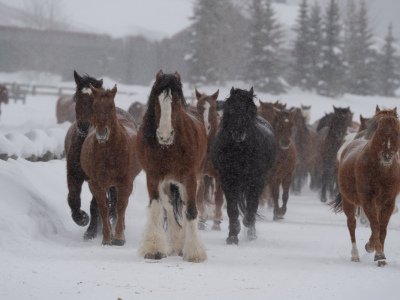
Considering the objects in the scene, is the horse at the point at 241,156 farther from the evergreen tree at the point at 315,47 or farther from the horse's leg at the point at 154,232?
the evergreen tree at the point at 315,47

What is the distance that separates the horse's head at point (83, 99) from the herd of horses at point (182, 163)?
0.01 m

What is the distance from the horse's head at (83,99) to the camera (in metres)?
11.3

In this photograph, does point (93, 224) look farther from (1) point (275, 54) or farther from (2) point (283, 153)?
(1) point (275, 54)

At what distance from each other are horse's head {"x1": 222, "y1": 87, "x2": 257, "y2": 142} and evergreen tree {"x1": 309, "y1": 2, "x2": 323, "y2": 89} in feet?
160

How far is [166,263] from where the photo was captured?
9.08 m

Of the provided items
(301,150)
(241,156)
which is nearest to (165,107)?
(241,156)

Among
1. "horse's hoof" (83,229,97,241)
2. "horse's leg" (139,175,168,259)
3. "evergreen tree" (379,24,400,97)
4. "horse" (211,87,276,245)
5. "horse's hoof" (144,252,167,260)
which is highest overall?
"evergreen tree" (379,24,400,97)

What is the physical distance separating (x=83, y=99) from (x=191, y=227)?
2898 millimetres

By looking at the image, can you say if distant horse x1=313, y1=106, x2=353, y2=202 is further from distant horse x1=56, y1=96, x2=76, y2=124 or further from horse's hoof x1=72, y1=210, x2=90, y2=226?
distant horse x1=56, y1=96, x2=76, y2=124

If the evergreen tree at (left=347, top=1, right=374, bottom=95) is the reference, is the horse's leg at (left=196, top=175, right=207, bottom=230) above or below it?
below

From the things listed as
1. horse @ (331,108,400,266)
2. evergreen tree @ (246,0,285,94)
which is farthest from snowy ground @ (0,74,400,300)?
evergreen tree @ (246,0,285,94)

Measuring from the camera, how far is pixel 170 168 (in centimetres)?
969

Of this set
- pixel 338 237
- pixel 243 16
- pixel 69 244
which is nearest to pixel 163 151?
pixel 69 244

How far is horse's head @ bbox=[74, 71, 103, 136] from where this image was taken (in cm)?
1130
